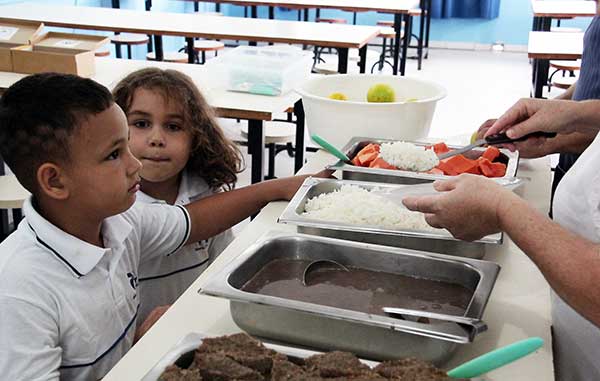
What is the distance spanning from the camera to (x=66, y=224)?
116 cm

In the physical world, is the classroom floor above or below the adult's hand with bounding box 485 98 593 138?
below

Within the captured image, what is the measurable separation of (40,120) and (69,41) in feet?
6.39

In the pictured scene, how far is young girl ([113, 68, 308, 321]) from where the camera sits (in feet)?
5.07

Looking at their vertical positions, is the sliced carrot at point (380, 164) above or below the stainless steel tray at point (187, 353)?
above

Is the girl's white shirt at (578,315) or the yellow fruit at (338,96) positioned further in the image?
the yellow fruit at (338,96)

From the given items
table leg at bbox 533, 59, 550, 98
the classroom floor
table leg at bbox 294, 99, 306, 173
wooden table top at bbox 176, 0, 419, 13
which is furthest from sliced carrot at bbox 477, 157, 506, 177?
→ wooden table top at bbox 176, 0, 419, 13

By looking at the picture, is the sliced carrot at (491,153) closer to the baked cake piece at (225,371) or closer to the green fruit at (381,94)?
the green fruit at (381,94)

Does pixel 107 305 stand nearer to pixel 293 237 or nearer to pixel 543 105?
pixel 293 237

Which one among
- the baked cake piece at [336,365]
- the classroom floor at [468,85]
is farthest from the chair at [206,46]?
the baked cake piece at [336,365]

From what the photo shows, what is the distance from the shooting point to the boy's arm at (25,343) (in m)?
0.99

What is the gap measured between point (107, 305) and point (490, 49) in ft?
25.6

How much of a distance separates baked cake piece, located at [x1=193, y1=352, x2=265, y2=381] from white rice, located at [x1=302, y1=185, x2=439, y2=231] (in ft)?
1.51

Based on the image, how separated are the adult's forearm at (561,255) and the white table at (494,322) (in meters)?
0.11

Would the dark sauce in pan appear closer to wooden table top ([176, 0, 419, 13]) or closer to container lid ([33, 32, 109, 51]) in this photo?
container lid ([33, 32, 109, 51])
